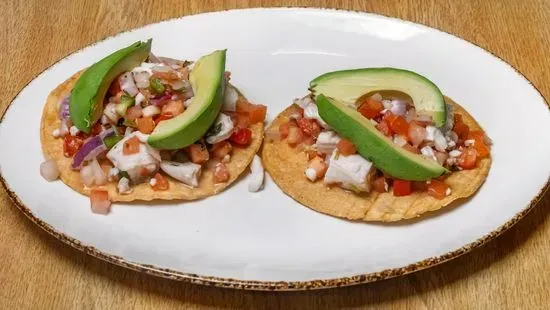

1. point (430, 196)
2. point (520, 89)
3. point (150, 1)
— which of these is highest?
point (520, 89)

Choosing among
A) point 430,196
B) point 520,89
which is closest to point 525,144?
Result: point 520,89

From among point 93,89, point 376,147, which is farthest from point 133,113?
point 376,147

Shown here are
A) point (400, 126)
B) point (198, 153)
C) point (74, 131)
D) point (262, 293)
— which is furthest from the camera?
point (74, 131)

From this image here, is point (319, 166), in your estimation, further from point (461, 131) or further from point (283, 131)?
point (461, 131)

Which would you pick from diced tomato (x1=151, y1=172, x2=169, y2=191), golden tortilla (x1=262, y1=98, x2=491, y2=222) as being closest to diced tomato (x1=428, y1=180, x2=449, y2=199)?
golden tortilla (x1=262, y1=98, x2=491, y2=222)

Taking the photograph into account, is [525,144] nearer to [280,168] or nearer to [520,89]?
[520,89]

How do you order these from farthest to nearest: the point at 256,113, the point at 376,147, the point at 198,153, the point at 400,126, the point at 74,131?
1. the point at 256,113
2. the point at 74,131
3. the point at 198,153
4. the point at 400,126
5. the point at 376,147

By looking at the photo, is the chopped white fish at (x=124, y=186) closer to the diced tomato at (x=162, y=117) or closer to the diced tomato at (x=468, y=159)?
the diced tomato at (x=162, y=117)
